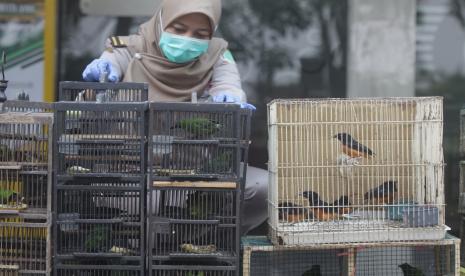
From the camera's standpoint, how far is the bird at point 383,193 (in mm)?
2900

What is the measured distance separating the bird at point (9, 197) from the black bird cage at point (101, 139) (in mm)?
224

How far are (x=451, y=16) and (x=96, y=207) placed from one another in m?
3.81

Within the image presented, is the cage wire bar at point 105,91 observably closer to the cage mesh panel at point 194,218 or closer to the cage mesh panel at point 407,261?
the cage mesh panel at point 194,218

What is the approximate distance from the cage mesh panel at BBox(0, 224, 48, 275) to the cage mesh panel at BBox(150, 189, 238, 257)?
1.59 feet

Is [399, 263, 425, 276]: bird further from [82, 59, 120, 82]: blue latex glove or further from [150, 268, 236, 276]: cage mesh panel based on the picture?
[82, 59, 120, 82]: blue latex glove

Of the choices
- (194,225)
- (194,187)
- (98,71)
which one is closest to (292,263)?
(194,225)

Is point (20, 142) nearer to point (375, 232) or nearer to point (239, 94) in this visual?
point (239, 94)

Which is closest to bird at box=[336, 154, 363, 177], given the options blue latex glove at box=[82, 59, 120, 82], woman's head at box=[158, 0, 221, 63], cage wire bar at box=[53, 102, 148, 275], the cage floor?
the cage floor

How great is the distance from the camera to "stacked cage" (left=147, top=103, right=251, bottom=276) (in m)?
2.63

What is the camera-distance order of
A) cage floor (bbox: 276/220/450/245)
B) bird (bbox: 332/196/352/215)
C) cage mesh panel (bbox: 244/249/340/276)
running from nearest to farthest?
cage floor (bbox: 276/220/450/245) → bird (bbox: 332/196/352/215) → cage mesh panel (bbox: 244/249/340/276)

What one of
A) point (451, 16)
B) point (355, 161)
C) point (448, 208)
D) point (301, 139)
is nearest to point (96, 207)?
point (301, 139)

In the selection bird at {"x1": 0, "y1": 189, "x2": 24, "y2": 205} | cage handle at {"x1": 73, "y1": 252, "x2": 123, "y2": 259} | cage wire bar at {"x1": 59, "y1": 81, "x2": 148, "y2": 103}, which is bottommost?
cage handle at {"x1": 73, "y1": 252, "x2": 123, "y2": 259}

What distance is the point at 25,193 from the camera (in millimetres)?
2695

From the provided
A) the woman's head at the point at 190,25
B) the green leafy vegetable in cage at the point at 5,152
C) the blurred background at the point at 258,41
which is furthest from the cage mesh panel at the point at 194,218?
the blurred background at the point at 258,41
